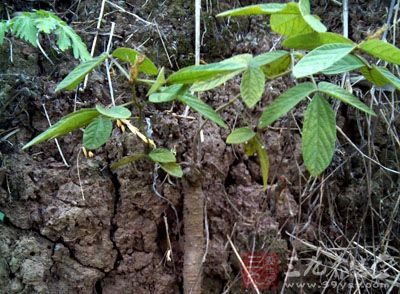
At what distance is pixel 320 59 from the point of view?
0.70 metres

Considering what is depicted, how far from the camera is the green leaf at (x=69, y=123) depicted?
85cm

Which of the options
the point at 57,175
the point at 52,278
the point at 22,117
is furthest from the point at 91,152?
the point at 52,278

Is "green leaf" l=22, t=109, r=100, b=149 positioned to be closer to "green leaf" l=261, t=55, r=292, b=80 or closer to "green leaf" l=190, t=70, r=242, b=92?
"green leaf" l=190, t=70, r=242, b=92

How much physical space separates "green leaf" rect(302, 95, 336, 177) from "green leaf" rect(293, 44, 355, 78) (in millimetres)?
120

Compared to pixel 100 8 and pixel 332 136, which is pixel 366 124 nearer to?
pixel 332 136

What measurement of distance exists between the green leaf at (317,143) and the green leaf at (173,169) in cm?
35

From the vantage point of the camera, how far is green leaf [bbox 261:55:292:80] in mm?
904

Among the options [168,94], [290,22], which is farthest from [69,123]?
[290,22]

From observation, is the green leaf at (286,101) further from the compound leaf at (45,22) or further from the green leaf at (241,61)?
the compound leaf at (45,22)

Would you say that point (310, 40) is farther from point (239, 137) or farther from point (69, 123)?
point (69, 123)

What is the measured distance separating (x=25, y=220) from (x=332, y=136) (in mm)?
805

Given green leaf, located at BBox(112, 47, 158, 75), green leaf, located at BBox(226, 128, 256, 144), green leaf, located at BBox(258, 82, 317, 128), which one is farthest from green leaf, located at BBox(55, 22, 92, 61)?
green leaf, located at BBox(258, 82, 317, 128)

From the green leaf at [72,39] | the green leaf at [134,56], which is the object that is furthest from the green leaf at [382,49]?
the green leaf at [72,39]

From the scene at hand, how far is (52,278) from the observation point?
3.76ft
